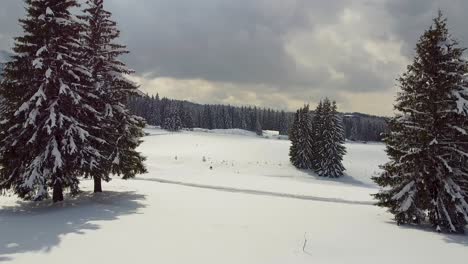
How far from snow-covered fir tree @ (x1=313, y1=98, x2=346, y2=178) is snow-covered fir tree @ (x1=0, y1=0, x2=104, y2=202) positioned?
4425 centimetres

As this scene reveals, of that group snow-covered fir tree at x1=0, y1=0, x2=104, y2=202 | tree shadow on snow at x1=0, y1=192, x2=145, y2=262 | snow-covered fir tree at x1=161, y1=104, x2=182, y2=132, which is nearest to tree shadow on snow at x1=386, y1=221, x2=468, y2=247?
tree shadow on snow at x1=0, y1=192, x2=145, y2=262

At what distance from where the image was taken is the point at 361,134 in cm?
18412

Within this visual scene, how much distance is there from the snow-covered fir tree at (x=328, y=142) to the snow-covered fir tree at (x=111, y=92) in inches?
1584

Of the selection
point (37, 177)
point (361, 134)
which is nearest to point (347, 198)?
point (37, 177)

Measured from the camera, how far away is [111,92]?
22.2m

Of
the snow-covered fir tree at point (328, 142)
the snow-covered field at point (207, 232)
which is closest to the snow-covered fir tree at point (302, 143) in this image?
the snow-covered fir tree at point (328, 142)

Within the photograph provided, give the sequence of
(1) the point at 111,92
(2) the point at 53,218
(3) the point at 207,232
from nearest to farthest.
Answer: (3) the point at 207,232
(2) the point at 53,218
(1) the point at 111,92

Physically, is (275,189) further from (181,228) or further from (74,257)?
(74,257)

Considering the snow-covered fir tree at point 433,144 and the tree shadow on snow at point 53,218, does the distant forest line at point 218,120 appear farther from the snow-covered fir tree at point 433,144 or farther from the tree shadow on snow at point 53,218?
the snow-covered fir tree at point 433,144

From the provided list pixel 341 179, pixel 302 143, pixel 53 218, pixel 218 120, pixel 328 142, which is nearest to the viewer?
pixel 53 218

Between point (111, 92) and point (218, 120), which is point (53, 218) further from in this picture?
point (218, 120)

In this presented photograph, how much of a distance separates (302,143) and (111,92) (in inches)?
1759

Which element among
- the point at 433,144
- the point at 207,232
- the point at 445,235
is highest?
the point at 433,144

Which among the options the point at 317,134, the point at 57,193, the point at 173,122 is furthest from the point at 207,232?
the point at 173,122
